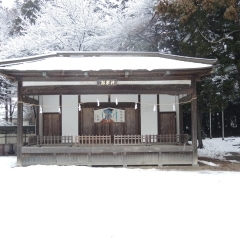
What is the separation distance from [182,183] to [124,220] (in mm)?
3987

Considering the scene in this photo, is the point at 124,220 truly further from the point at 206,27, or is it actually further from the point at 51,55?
the point at 206,27

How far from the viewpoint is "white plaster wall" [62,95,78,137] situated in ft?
50.9

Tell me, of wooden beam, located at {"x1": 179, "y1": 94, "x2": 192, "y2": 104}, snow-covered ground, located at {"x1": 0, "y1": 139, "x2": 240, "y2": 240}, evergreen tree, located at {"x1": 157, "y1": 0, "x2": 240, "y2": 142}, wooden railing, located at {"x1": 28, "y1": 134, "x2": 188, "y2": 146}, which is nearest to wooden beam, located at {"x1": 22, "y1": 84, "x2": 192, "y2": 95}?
wooden beam, located at {"x1": 179, "y1": 94, "x2": 192, "y2": 104}

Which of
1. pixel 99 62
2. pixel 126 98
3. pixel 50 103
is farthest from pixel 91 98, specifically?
pixel 50 103

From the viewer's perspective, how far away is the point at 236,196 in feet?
24.7

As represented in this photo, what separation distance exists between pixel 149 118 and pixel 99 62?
3823 millimetres

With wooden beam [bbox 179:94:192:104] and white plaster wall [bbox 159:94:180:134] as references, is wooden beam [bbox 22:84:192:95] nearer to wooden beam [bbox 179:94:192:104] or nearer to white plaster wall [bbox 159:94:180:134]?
wooden beam [bbox 179:94:192:104]

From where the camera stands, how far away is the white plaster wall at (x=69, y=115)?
15516 mm

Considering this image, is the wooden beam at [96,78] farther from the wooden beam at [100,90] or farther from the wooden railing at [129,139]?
the wooden railing at [129,139]

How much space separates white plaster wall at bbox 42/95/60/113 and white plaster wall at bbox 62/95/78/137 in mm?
367

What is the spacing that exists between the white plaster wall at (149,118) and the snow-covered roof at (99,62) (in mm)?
1975

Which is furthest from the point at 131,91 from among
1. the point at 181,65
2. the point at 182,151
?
the point at 182,151

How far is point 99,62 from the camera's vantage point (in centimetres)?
1456

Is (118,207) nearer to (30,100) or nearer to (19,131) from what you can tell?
(19,131)
